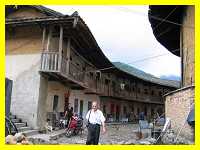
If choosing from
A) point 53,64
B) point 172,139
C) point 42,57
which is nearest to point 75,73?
point 53,64

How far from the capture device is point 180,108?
37.3 feet

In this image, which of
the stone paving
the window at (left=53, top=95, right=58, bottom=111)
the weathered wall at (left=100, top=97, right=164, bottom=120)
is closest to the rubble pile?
the stone paving

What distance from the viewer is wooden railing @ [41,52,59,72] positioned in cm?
1404

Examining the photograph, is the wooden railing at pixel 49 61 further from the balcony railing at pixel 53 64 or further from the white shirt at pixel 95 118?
the white shirt at pixel 95 118

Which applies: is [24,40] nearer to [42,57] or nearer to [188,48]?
[42,57]

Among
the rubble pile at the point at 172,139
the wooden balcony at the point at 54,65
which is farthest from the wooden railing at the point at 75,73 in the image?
the rubble pile at the point at 172,139

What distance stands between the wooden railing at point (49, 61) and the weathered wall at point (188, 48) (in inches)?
220

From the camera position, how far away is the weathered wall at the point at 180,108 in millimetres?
10102

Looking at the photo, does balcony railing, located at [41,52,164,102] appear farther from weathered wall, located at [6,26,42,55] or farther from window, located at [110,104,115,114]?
window, located at [110,104,115,114]

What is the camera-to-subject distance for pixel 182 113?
36.4 feet
